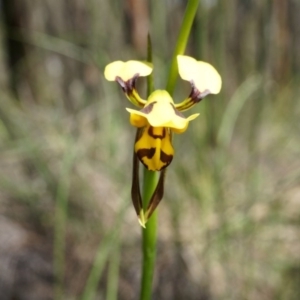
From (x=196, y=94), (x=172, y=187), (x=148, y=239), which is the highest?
(x=172, y=187)

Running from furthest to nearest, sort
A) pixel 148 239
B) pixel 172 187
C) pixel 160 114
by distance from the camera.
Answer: pixel 172 187 → pixel 148 239 → pixel 160 114

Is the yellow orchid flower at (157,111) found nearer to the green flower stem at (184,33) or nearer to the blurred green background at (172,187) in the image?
the green flower stem at (184,33)

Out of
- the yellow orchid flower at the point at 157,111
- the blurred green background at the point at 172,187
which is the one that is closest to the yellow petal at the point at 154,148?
the yellow orchid flower at the point at 157,111

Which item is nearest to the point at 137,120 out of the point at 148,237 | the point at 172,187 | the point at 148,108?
the point at 148,108

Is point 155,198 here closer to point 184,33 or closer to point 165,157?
point 165,157

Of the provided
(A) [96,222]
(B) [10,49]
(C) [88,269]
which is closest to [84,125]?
(A) [96,222]

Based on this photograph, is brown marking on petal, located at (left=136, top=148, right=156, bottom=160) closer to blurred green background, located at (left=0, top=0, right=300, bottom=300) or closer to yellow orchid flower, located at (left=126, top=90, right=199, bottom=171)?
yellow orchid flower, located at (left=126, top=90, right=199, bottom=171)
